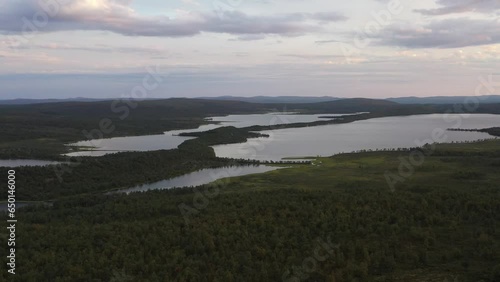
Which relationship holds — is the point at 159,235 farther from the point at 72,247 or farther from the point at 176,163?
the point at 176,163

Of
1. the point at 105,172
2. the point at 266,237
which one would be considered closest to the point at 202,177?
the point at 105,172

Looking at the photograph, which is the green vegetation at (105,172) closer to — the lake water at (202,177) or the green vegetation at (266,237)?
the lake water at (202,177)

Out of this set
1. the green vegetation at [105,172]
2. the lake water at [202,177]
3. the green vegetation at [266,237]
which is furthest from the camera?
the lake water at [202,177]

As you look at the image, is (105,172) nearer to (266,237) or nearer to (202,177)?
(202,177)

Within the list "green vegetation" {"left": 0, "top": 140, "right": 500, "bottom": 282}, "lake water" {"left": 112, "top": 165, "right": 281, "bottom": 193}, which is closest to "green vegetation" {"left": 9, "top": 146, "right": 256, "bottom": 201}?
"lake water" {"left": 112, "top": 165, "right": 281, "bottom": 193}

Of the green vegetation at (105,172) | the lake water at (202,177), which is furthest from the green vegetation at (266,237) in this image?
the lake water at (202,177)

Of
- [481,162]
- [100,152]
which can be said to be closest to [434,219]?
[481,162]
